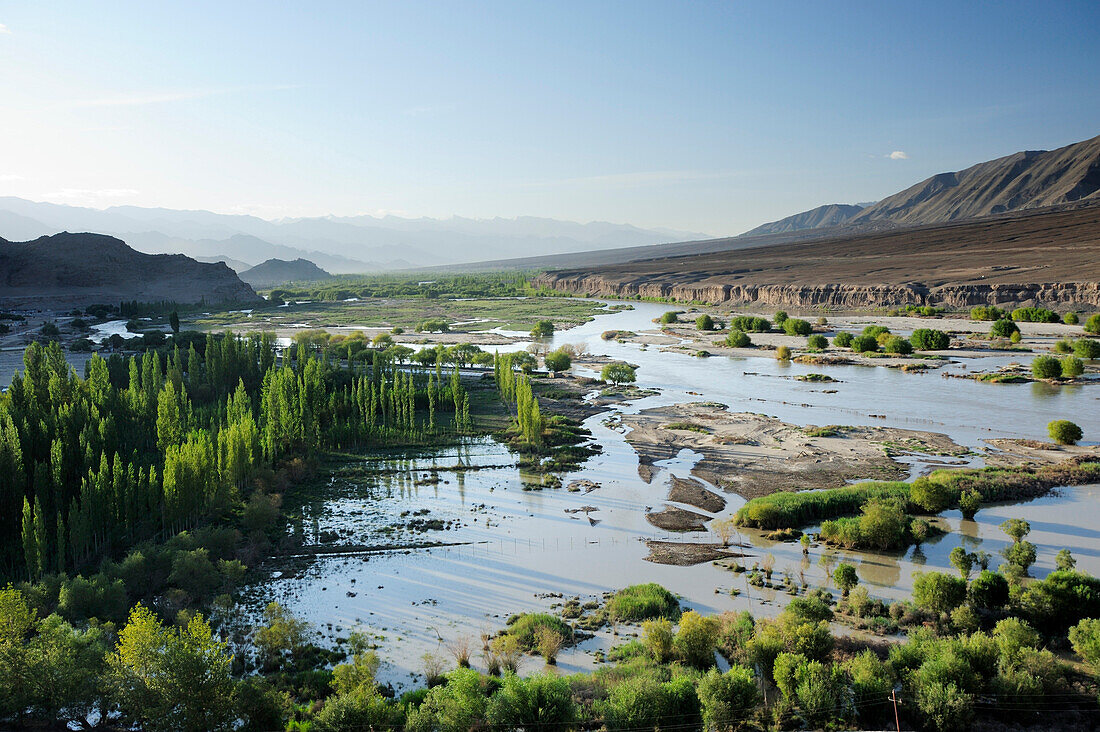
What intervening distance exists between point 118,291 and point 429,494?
13064 centimetres

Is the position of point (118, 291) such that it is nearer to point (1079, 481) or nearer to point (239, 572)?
point (239, 572)

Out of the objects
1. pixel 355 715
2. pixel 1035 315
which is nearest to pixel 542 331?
pixel 1035 315

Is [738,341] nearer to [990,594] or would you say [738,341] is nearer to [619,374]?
[619,374]

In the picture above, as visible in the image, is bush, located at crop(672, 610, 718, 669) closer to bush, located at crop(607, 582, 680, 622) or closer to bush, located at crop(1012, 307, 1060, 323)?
bush, located at crop(607, 582, 680, 622)

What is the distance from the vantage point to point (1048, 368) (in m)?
50.1

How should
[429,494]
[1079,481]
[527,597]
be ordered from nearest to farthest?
[527,597] → [1079,481] → [429,494]

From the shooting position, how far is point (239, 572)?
2273 centimetres

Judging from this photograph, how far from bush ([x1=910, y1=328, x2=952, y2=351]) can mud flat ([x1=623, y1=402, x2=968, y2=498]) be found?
3090 cm

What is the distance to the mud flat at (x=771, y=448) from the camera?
32156 millimetres

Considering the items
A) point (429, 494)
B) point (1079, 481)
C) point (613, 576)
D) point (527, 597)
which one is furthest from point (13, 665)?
point (1079, 481)

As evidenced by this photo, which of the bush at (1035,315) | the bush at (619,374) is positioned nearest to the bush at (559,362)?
the bush at (619,374)

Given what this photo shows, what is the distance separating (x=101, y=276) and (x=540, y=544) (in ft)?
Answer: 472

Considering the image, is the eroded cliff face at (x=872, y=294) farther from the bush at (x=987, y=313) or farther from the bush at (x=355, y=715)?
the bush at (x=355, y=715)

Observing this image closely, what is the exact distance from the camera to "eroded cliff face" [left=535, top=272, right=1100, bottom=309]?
7969 cm
